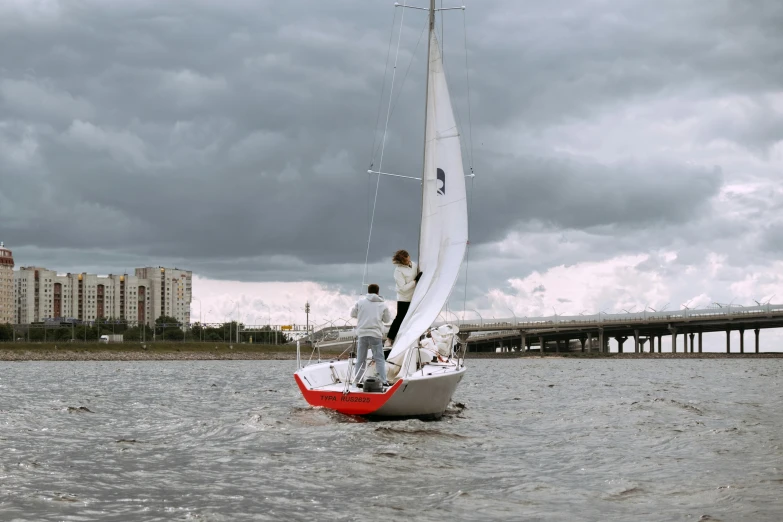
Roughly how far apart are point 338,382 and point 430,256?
3.90 m

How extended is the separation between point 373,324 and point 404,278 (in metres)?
2.57

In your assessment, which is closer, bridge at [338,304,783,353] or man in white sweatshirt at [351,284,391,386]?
man in white sweatshirt at [351,284,391,386]

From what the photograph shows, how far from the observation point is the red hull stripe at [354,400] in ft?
59.1

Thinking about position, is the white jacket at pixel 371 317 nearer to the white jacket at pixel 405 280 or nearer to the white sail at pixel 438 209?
the white sail at pixel 438 209

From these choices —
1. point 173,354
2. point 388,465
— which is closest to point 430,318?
point 388,465

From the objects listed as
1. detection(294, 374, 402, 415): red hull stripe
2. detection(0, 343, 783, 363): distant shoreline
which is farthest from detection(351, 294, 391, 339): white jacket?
detection(0, 343, 783, 363): distant shoreline

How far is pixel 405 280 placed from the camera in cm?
2138

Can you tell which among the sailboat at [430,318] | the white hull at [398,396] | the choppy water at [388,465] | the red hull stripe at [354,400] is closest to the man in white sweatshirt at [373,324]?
the sailboat at [430,318]

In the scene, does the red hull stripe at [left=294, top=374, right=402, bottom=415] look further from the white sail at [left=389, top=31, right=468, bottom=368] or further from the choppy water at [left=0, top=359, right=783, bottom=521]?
the white sail at [left=389, top=31, right=468, bottom=368]

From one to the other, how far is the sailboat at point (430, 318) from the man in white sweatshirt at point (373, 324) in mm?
494

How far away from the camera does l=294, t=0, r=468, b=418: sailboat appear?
18500mm

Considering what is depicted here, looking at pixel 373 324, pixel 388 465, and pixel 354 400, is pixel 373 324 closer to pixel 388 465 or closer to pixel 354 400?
pixel 354 400

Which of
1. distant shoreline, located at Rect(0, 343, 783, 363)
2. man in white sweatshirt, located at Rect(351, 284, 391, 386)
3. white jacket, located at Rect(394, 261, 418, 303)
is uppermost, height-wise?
white jacket, located at Rect(394, 261, 418, 303)

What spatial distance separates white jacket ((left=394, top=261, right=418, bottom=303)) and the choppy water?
10.3 ft
